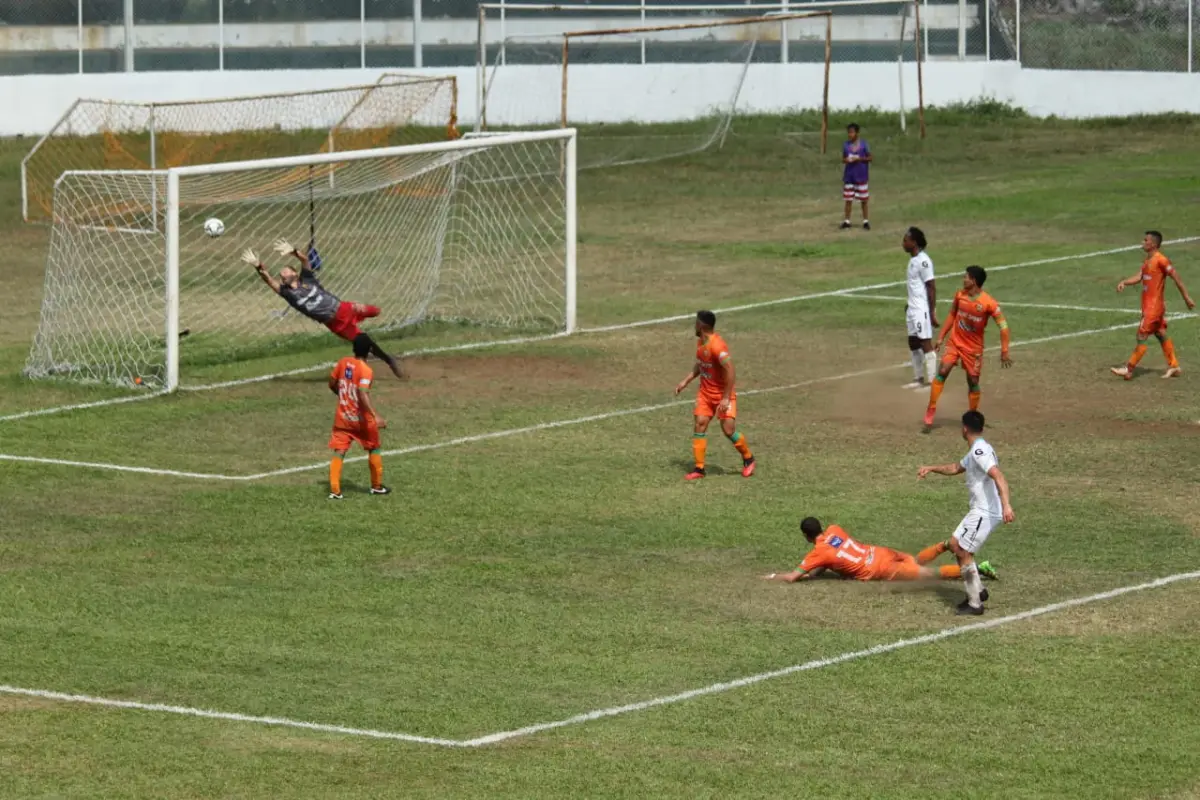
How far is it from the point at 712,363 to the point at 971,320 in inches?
152

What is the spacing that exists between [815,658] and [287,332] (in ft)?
59.0

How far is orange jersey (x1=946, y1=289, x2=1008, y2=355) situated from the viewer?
938 inches

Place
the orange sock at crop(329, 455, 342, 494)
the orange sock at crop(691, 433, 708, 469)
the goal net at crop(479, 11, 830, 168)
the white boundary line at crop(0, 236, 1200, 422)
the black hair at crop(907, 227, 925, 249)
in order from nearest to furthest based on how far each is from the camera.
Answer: the orange sock at crop(329, 455, 342, 494) < the orange sock at crop(691, 433, 708, 469) < the black hair at crop(907, 227, 925, 249) < the white boundary line at crop(0, 236, 1200, 422) < the goal net at crop(479, 11, 830, 168)

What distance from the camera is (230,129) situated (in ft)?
160

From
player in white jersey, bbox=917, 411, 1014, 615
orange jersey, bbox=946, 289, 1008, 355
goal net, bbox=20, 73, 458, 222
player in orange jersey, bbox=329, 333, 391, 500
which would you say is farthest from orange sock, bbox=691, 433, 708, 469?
goal net, bbox=20, 73, 458, 222

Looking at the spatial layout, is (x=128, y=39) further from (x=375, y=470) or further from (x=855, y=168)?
(x=375, y=470)

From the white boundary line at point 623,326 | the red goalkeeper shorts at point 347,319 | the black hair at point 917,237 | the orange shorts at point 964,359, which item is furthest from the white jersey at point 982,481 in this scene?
the white boundary line at point 623,326

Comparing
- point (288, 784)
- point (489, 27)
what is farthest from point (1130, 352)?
point (489, 27)

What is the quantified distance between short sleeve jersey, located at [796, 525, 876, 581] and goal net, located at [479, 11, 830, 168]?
3524cm

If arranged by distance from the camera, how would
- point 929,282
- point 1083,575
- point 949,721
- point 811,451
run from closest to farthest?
point 949,721
point 1083,575
point 811,451
point 929,282

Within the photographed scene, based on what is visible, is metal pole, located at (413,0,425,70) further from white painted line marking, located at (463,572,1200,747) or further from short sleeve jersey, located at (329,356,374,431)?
white painted line marking, located at (463,572,1200,747)

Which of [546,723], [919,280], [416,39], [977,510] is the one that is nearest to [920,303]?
[919,280]

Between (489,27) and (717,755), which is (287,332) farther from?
(489,27)

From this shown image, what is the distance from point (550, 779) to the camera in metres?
12.8
